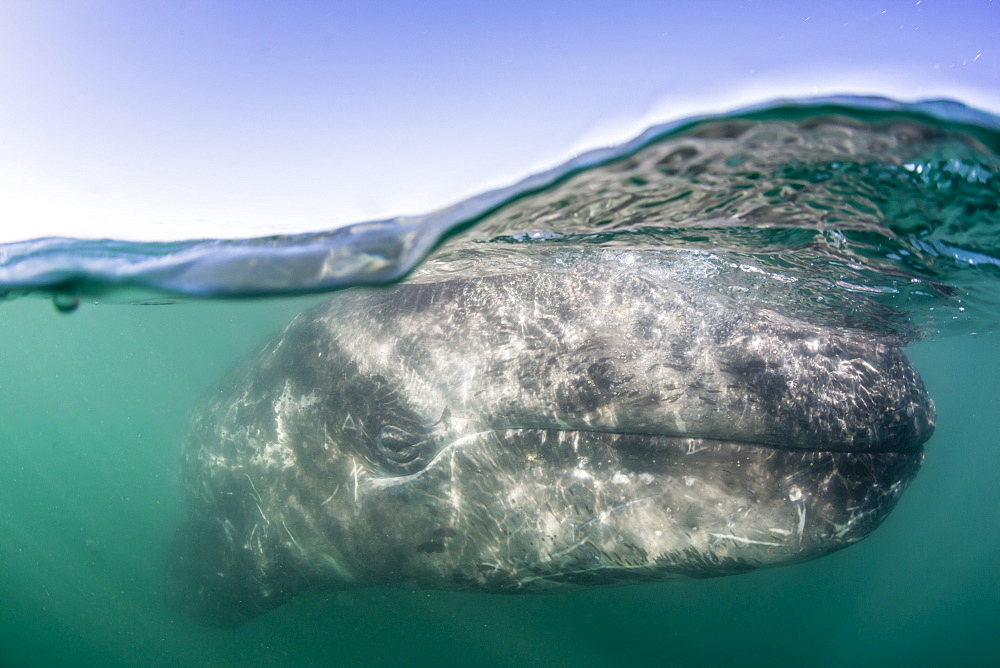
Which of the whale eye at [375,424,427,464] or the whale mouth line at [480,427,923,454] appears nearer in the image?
the whale mouth line at [480,427,923,454]

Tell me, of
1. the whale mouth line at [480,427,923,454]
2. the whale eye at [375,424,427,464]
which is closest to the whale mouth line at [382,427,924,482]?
the whale mouth line at [480,427,923,454]

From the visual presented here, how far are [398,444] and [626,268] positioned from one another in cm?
351

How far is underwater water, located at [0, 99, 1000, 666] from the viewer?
4.15 m

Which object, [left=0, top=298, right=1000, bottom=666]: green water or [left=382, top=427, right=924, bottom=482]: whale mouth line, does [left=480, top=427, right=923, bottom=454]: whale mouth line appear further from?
[left=0, top=298, right=1000, bottom=666]: green water

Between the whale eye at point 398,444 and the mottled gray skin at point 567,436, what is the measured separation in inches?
0.8

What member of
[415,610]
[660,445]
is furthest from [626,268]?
[415,610]

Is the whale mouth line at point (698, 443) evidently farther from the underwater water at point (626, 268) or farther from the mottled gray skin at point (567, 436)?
the underwater water at point (626, 268)

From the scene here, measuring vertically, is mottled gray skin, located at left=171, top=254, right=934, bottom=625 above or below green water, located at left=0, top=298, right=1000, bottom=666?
above

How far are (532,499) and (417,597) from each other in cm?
831

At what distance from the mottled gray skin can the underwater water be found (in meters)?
0.98

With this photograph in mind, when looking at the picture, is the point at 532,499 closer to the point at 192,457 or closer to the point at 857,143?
the point at 857,143

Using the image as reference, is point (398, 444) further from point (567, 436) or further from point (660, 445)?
point (660, 445)

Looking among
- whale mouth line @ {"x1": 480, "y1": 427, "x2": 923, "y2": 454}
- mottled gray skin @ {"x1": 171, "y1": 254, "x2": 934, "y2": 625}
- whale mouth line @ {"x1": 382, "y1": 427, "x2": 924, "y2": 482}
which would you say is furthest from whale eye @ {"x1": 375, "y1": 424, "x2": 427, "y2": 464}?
whale mouth line @ {"x1": 480, "y1": 427, "x2": 923, "y2": 454}

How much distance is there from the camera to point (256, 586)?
22.8ft
